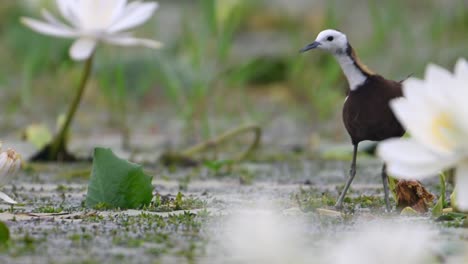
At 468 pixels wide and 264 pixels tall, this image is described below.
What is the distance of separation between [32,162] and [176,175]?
Answer: 772mm

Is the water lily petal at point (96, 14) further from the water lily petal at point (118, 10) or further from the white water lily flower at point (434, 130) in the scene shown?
the white water lily flower at point (434, 130)

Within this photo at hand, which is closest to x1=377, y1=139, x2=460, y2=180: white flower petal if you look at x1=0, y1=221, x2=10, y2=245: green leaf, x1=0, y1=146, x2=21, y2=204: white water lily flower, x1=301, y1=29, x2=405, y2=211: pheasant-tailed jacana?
x1=301, y1=29, x2=405, y2=211: pheasant-tailed jacana

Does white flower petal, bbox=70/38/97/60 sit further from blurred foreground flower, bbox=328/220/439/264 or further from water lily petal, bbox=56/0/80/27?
blurred foreground flower, bbox=328/220/439/264

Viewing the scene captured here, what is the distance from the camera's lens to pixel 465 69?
2.28 m

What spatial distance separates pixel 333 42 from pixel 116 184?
0.78 metres

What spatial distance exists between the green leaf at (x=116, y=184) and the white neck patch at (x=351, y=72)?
67 centimetres

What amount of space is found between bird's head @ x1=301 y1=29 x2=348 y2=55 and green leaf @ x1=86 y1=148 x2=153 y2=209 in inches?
25.8

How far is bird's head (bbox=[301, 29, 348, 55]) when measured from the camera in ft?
9.19

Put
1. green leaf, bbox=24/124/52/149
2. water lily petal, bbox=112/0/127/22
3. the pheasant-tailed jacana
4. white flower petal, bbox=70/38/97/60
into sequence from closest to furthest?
the pheasant-tailed jacana
white flower petal, bbox=70/38/97/60
water lily petal, bbox=112/0/127/22
green leaf, bbox=24/124/52/149

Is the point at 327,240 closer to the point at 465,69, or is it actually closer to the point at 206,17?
the point at 465,69

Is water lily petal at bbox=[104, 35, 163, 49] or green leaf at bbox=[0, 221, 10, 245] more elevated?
water lily petal at bbox=[104, 35, 163, 49]

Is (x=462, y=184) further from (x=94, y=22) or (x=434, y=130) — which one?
(x=94, y=22)

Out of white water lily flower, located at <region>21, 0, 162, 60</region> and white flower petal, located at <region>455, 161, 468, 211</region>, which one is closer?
white flower petal, located at <region>455, 161, 468, 211</region>

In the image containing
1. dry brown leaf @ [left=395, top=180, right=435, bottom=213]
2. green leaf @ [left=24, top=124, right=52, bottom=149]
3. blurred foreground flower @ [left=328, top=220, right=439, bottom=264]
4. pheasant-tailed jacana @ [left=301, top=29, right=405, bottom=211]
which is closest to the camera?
blurred foreground flower @ [left=328, top=220, right=439, bottom=264]
